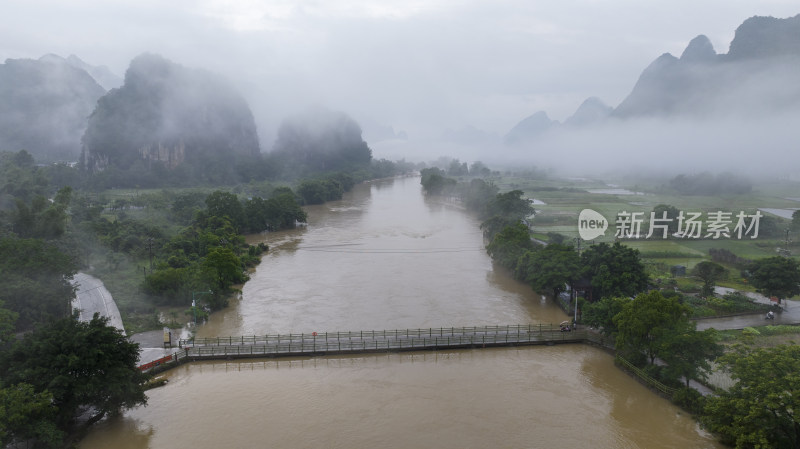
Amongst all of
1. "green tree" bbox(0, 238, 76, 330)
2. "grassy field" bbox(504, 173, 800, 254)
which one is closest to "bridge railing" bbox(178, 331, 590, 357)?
"green tree" bbox(0, 238, 76, 330)

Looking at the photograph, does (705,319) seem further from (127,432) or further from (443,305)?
(127,432)

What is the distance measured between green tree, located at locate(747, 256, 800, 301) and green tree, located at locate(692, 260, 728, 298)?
6.61 feet

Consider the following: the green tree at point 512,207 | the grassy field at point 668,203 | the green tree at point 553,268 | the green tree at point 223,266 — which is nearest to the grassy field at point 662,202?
the grassy field at point 668,203

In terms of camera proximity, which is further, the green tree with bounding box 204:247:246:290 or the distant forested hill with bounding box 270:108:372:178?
the distant forested hill with bounding box 270:108:372:178

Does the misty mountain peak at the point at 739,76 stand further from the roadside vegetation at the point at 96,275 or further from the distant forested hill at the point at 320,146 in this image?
the roadside vegetation at the point at 96,275

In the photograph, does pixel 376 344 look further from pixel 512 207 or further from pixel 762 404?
pixel 512 207

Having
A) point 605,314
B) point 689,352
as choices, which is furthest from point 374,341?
point 689,352

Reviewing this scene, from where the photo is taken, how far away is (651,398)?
18547mm

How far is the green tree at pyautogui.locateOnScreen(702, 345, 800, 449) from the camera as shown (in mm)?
13258

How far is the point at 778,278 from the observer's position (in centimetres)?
2577

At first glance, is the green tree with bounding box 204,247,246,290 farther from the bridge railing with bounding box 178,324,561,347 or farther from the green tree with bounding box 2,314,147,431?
the green tree with bounding box 2,314,147,431

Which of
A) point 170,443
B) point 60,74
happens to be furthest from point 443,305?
point 60,74

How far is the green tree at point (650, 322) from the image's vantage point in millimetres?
18656

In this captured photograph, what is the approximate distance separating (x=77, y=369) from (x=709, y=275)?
2988 centimetres
